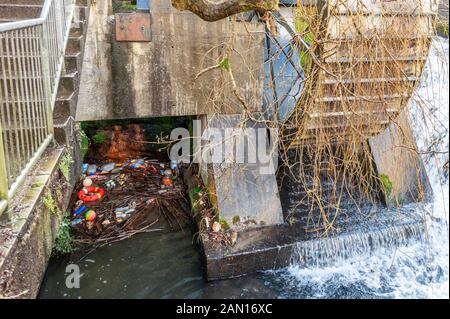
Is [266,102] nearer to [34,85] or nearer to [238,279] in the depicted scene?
[238,279]

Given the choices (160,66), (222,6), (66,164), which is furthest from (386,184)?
(66,164)

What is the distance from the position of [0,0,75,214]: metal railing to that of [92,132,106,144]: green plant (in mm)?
3398

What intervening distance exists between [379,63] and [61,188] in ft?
12.5

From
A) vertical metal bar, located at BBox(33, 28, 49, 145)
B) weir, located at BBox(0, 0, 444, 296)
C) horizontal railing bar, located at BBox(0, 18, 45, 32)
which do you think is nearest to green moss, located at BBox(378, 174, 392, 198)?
weir, located at BBox(0, 0, 444, 296)

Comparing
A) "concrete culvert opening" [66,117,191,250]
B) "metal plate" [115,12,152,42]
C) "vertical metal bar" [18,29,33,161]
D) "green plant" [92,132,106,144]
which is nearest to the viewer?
"vertical metal bar" [18,29,33,161]

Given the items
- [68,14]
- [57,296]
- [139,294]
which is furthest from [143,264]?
[68,14]

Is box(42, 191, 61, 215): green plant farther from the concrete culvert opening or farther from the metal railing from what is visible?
the concrete culvert opening

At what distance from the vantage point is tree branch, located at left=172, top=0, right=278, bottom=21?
3836 millimetres

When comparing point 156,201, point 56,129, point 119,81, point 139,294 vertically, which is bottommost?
point 139,294

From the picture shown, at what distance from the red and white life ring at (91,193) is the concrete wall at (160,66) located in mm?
1678

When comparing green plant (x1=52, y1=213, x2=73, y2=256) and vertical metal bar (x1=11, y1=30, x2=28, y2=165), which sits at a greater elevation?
vertical metal bar (x1=11, y1=30, x2=28, y2=165)

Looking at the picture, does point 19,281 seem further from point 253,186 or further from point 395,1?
point 395,1

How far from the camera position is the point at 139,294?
5.53 m

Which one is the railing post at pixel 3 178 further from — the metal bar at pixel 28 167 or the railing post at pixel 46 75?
the railing post at pixel 46 75
